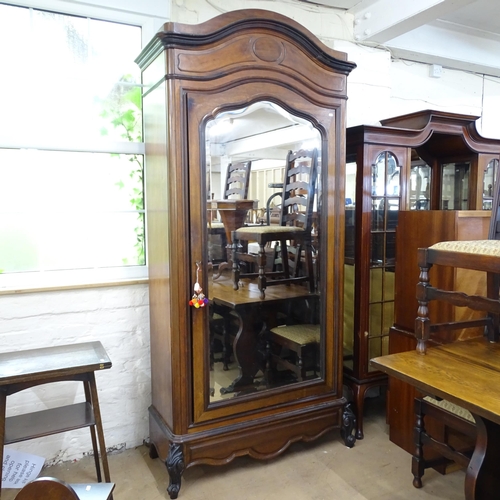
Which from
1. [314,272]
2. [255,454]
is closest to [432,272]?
[314,272]

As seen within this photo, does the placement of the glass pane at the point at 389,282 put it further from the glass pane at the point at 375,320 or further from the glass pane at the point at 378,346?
the glass pane at the point at 378,346

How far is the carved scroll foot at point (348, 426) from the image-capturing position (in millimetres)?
2314

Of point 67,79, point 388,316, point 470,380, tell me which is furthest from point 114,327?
point 470,380

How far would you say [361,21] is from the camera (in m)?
2.79

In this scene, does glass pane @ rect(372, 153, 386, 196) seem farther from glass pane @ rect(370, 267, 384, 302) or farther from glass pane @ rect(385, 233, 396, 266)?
glass pane @ rect(370, 267, 384, 302)

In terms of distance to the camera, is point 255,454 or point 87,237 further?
point 87,237

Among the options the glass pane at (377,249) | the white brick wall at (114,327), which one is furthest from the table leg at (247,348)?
the glass pane at (377,249)

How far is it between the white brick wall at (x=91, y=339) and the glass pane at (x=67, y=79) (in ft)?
2.56

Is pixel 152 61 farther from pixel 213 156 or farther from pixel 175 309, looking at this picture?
pixel 175 309

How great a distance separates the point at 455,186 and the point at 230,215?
1.80 meters

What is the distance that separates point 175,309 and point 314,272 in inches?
29.3

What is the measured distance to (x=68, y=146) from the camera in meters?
2.20

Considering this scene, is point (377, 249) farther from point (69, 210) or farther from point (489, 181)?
point (69, 210)

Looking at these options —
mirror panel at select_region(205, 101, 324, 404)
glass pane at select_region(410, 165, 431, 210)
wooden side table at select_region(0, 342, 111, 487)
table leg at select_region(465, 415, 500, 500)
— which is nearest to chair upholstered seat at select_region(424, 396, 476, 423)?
table leg at select_region(465, 415, 500, 500)
